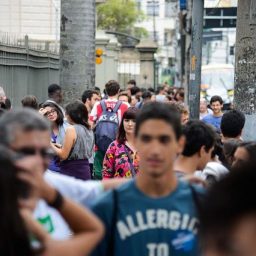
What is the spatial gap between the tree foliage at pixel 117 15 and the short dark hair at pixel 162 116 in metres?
78.0

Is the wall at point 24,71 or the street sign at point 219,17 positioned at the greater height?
the street sign at point 219,17

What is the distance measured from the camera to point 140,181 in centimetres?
440

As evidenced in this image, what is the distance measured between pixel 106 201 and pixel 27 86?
47.6 feet

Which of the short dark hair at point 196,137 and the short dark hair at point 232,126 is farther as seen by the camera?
the short dark hair at point 232,126

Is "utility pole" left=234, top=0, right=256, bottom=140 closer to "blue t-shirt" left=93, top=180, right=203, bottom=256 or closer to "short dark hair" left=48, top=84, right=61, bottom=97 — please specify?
"short dark hair" left=48, top=84, right=61, bottom=97

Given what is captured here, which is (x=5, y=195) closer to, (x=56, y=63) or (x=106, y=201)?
(x=106, y=201)

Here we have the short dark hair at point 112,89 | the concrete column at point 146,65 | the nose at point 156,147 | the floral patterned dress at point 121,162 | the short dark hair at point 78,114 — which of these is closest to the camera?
the nose at point 156,147

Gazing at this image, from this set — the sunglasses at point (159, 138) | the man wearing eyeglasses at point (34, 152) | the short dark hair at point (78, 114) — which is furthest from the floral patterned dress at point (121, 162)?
the man wearing eyeglasses at point (34, 152)

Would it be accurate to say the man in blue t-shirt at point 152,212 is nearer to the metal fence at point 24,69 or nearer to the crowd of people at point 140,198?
the crowd of people at point 140,198

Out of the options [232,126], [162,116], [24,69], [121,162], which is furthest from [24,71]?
[162,116]

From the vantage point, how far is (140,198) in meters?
4.32

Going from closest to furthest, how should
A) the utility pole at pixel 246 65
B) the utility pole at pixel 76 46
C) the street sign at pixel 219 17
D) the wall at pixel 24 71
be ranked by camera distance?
the utility pole at pixel 246 65
the utility pole at pixel 76 46
the wall at pixel 24 71
the street sign at pixel 219 17

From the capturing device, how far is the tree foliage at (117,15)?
274 feet

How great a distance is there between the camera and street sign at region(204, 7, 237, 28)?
27.7m
